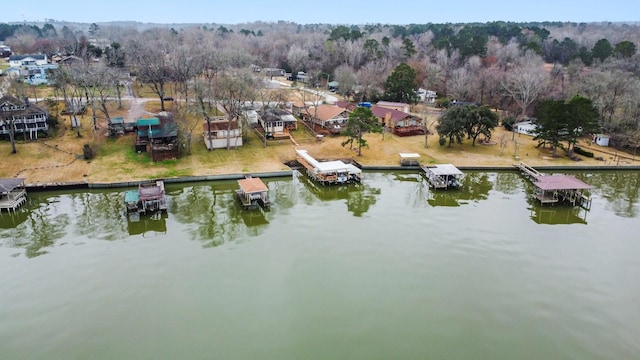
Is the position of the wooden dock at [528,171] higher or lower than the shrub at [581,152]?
lower

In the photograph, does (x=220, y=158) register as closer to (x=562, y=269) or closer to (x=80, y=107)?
(x=80, y=107)

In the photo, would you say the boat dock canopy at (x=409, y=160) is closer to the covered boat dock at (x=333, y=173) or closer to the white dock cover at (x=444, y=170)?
the white dock cover at (x=444, y=170)

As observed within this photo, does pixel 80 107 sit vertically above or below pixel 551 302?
above

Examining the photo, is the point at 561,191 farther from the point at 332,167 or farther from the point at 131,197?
the point at 131,197

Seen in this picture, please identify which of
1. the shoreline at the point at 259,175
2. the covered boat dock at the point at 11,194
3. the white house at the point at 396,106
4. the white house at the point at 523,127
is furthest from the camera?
the white house at the point at 396,106

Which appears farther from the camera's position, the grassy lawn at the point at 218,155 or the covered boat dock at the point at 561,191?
the grassy lawn at the point at 218,155

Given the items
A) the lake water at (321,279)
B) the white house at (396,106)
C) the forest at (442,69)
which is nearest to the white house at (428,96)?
the forest at (442,69)

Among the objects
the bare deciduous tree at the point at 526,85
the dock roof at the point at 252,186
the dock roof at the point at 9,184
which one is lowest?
the dock roof at the point at 252,186

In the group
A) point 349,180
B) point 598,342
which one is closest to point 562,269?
point 598,342
